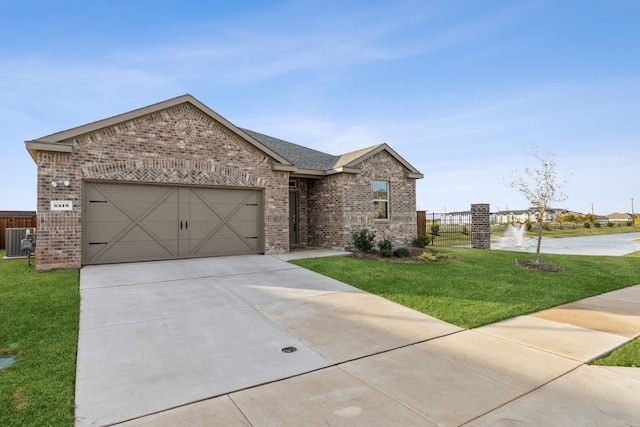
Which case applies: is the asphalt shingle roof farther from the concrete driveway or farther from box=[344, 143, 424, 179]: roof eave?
the concrete driveway

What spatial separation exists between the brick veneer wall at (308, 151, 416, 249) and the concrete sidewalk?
22.9 ft

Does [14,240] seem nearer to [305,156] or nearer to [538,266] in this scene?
[305,156]

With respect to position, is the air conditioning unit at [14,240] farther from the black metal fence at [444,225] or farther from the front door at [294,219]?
the black metal fence at [444,225]

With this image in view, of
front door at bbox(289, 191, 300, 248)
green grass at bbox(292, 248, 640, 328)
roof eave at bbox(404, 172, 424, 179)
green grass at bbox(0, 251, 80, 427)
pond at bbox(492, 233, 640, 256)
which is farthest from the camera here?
pond at bbox(492, 233, 640, 256)

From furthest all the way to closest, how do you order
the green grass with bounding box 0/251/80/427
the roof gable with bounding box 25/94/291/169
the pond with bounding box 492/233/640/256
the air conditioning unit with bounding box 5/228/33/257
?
the pond with bounding box 492/233/640/256 < the air conditioning unit with bounding box 5/228/33/257 < the roof gable with bounding box 25/94/291/169 < the green grass with bounding box 0/251/80/427

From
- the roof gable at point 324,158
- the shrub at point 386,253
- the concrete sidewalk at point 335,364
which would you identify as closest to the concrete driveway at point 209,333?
the concrete sidewalk at point 335,364

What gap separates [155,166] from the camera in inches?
396

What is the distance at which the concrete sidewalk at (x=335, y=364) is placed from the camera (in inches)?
114

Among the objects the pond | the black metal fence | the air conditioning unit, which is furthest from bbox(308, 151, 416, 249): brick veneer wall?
the air conditioning unit

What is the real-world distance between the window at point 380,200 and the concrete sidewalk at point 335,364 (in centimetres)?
816

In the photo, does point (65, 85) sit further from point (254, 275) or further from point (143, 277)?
point (254, 275)

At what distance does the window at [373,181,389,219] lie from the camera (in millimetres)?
14509

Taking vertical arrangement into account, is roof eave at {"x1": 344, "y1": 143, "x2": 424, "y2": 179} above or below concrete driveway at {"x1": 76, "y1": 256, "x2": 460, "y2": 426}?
above

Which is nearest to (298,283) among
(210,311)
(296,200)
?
(210,311)
